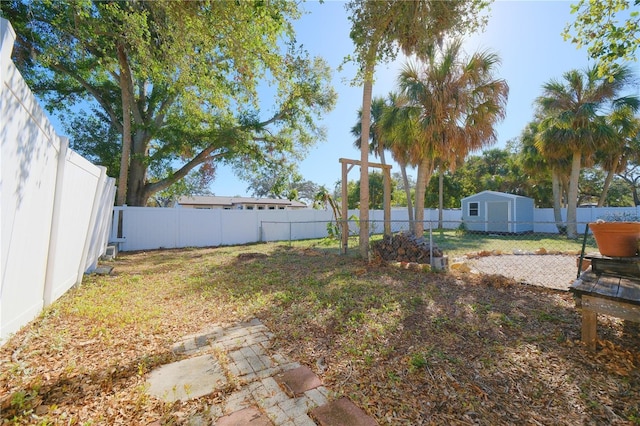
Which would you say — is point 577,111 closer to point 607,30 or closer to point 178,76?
point 607,30

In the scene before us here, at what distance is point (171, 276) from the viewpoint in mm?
5824

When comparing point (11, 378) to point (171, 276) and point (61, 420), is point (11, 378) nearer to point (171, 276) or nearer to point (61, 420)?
point (61, 420)

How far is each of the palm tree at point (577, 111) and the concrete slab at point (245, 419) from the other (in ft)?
46.3

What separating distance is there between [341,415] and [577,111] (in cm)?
1585

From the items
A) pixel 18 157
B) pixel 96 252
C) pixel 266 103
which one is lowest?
pixel 96 252

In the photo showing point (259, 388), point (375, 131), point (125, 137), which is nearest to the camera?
point (259, 388)

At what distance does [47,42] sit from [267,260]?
9.02 meters

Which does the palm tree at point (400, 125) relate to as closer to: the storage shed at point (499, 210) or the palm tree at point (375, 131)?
the palm tree at point (375, 131)

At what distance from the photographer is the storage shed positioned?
1552 cm

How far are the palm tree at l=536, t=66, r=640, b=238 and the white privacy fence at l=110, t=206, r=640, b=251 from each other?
3.74 metres

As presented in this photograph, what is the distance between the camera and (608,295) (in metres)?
2.45

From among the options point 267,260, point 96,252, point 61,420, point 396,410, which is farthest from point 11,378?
point 267,260

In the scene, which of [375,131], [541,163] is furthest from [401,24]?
[541,163]

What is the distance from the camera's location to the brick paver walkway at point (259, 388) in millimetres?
1770
